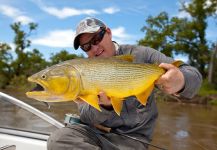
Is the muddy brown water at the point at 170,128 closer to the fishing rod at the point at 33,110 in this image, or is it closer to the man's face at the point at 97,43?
the fishing rod at the point at 33,110

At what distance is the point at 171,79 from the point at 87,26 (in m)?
0.98

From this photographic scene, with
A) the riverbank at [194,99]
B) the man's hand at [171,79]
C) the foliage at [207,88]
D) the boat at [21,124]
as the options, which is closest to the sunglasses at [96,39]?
the man's hand at [171,79]

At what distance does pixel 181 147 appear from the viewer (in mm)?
9969

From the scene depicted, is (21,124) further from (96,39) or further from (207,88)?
(207,88)

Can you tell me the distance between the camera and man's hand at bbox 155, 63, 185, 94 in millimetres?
2738

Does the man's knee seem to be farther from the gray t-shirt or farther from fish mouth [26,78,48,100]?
fish mouth [26,78,48,100]

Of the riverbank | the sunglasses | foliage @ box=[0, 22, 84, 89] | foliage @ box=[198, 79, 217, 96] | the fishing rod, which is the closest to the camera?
the sunglasses

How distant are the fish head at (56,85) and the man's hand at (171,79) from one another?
0.59 metres

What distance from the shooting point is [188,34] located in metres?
37.5

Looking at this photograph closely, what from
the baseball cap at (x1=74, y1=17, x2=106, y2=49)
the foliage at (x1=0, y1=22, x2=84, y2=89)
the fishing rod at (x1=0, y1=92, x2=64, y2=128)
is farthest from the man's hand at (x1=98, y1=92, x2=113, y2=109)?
the foliage at (x1=0, y1=22, x2=84, y2=89)

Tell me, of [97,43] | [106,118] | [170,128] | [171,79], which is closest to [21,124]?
[106,118]

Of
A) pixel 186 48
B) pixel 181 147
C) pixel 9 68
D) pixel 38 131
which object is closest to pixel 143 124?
pixel 38 131

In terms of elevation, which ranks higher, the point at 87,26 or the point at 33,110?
the point at 87,26

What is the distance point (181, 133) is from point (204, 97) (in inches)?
637
